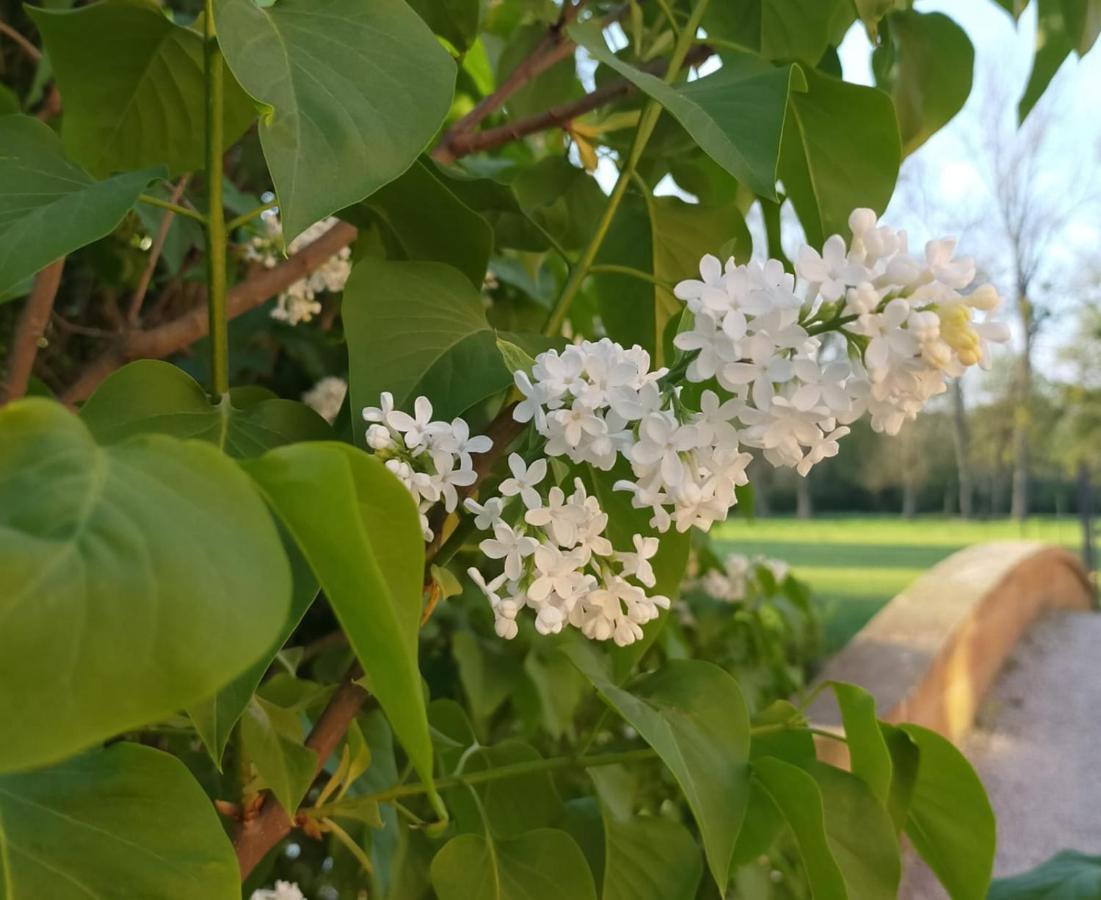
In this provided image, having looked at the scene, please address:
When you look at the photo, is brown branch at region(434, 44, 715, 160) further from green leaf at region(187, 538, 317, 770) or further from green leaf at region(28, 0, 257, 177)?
green leaf at region(187, 538, 317, 770)

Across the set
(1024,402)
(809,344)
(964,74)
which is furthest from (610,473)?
(1024,402)

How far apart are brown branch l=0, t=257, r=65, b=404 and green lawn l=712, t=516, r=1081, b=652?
1946mm

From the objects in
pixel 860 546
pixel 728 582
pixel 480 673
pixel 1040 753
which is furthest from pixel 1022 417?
pixel 480 673

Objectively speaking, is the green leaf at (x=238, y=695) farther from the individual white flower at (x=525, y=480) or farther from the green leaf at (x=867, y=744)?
the green leaf at (x=867, y=744)

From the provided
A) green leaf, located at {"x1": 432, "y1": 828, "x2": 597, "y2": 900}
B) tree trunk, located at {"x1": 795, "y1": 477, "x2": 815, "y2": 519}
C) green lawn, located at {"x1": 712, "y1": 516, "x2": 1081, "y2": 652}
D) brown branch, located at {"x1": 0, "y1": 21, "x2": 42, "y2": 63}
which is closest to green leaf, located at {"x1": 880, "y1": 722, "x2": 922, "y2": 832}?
green leaf, located at {"x1": 432, "y1": 828, "x2": 597, "y2": 900}

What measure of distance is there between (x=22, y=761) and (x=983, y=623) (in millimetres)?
2316

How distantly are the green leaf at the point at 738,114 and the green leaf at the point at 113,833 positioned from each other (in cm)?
20

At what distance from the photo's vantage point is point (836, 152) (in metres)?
0.34

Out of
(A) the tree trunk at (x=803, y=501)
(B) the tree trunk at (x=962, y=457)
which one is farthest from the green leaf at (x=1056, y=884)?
(A) the tree trunk at (x=803, y=501)

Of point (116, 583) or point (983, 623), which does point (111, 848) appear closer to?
point (116, 583)

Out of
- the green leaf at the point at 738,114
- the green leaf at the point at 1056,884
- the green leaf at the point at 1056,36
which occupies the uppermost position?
the green leaf at the point at 1056,36

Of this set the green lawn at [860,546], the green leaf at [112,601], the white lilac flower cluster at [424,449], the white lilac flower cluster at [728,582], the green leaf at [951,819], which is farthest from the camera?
the green lawn at [860,546]

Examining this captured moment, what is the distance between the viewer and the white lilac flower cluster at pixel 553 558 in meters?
0.24

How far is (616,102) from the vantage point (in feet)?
1.50
